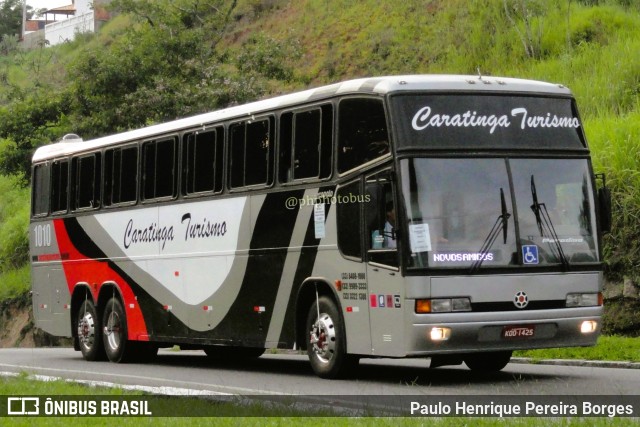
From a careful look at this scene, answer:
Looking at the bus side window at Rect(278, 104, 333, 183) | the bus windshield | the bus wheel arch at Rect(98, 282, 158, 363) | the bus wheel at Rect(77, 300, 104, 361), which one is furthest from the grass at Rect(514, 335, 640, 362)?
the bus wheel at Rect(77, 300, 104, 361)

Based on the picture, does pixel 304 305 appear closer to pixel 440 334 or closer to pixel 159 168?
pixel 440 334

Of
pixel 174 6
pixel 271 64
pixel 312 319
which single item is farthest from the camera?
pixel 174 6

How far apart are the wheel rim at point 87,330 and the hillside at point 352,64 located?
8.64 metres

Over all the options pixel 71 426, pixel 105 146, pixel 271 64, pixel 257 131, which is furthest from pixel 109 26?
pixel 71 426

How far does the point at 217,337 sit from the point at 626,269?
21.3ft

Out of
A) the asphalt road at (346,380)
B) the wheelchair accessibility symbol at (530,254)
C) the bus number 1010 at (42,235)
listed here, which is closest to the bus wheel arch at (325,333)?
the asphalt road at (346,380)

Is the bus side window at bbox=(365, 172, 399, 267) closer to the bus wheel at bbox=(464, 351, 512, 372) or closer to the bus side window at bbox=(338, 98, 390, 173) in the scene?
the bus side window at bbox=(338, 98, 390, 173)

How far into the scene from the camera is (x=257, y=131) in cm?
1783

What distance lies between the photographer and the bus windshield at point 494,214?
1435cm

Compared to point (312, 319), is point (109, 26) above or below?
above

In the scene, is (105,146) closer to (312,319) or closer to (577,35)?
(312,319)

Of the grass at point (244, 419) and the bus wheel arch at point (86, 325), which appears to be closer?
the grass at point (244, 419)

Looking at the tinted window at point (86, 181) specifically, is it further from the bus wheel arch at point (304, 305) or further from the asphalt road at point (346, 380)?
the bus wheel arch at point (304, 305)

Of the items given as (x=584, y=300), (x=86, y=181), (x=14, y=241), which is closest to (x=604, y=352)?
(x=584, y=300)
